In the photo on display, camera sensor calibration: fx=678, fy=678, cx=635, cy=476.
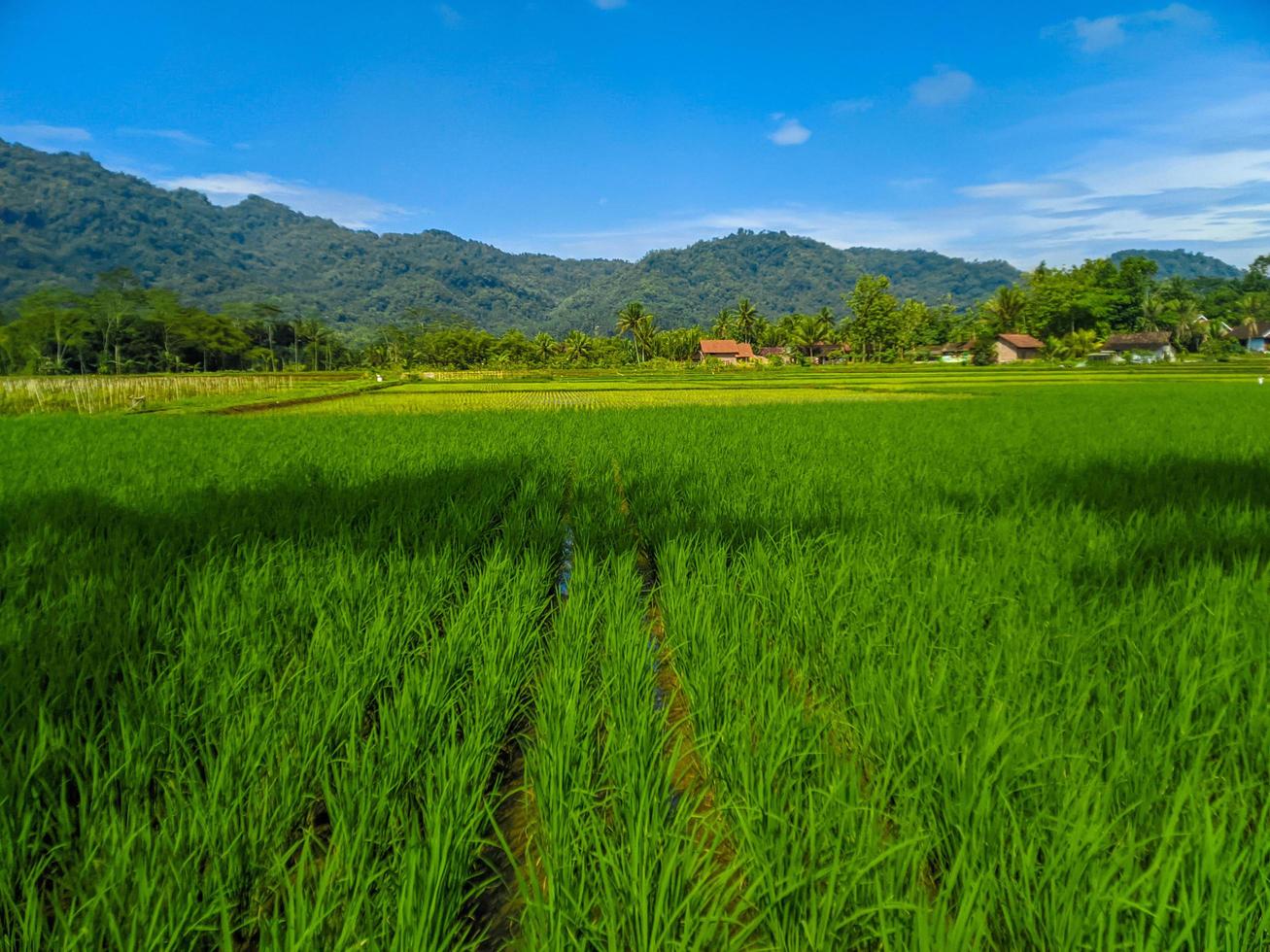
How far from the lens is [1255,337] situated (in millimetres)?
65625

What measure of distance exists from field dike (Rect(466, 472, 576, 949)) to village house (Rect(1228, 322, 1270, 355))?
85746 millimetres

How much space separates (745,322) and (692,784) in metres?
86.1

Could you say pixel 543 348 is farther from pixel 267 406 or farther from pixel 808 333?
pixel 267 406

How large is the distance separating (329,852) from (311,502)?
388 centimetres

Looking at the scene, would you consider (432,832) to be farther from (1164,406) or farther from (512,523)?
(1164,406)

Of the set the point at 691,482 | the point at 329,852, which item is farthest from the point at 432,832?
the point at 691,482

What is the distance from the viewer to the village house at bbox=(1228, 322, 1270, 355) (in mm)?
64775

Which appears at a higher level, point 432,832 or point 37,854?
point 432,832

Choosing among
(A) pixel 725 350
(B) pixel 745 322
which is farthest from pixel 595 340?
(B) pixel 745 322


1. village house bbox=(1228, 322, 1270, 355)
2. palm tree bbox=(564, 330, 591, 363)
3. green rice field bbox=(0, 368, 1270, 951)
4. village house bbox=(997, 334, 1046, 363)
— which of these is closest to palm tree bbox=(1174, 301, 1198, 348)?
village house bbox=(1228, 322, 1270, 355)

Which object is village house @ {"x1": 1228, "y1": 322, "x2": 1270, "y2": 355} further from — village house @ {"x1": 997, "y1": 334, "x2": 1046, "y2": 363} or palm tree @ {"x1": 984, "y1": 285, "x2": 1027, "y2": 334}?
→ village house @ {"x1": 997, "y1": 334, "x2": 1046, "y2": 363}

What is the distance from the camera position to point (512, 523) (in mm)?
4375

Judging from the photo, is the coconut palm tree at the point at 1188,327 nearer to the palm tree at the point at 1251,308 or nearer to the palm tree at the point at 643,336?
the palm tree at the point at 1251,308

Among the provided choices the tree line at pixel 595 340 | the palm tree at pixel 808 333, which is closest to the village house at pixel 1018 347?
the tree line at pixel 595 340
